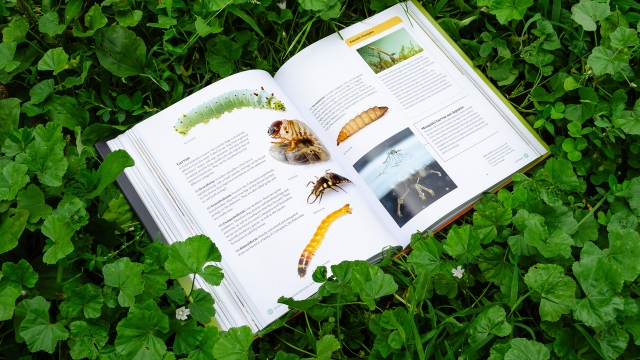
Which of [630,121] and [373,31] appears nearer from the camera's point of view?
[630,121]

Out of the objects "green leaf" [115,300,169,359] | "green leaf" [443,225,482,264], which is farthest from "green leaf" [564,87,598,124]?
"green leaf" [115,300,169,359]

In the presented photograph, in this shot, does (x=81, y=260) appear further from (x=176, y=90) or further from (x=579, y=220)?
(x=579, y=220)

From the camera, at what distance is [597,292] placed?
984 millimetres

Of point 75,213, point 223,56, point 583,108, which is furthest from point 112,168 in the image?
point 583,108

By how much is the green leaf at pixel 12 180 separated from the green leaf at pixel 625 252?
1.10m

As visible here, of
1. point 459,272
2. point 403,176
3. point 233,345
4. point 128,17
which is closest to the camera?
point 233,345

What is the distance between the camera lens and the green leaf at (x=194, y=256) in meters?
0.99

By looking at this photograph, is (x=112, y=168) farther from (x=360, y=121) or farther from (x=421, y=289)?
(x=421, y=289)

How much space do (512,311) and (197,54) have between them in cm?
93

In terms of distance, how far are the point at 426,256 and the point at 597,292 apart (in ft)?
0.99

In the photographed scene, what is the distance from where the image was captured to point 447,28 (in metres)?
1.43

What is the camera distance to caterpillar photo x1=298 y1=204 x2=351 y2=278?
1.14m

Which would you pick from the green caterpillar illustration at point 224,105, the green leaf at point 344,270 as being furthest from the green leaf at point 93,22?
the green leaf at point 344,270

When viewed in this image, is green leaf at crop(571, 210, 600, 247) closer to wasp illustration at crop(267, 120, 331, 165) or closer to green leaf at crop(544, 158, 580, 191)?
A: green leaf at crop(544, 158, 580, 191)
